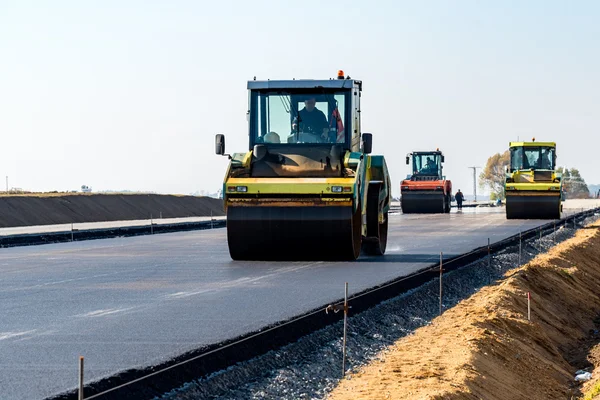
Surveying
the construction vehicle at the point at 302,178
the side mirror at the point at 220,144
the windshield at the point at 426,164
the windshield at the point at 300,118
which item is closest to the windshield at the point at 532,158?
the windshield at the point at 426,164

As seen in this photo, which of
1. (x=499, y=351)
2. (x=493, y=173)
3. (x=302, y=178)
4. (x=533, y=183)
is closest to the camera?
(x=499, y=351)

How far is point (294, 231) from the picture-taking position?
66.2 ft

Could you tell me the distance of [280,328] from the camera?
11359 millimetres

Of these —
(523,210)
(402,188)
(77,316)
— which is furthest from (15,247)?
(402,188)

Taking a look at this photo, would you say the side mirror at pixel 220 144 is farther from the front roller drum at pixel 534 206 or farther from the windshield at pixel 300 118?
the front roller drum at pixel 534 206

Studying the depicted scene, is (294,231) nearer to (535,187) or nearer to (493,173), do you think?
(535,187)

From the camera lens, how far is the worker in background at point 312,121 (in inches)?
839

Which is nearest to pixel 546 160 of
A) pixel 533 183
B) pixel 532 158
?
pixel 532 158

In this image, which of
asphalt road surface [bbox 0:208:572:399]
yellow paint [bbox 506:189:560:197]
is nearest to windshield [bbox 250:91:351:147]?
asphalt road surface [bbox 0:208:572:399]

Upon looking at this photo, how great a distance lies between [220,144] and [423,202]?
132 ft

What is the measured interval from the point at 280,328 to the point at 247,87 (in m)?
11.1

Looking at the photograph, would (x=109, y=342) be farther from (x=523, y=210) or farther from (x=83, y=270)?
(x=523, y=210)

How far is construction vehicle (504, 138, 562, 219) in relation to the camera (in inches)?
1815

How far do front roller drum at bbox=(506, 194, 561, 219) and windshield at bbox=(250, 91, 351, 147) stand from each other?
26.1 metres
